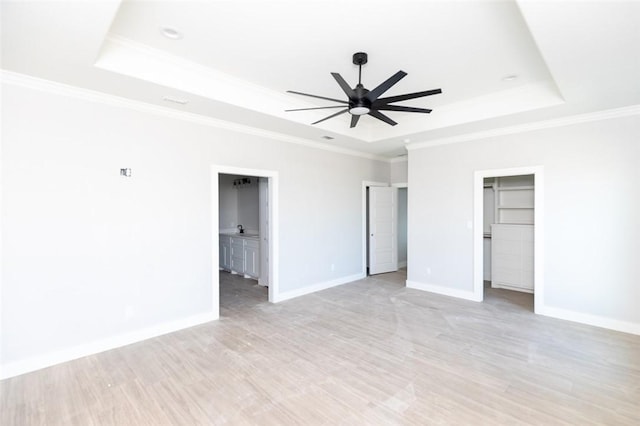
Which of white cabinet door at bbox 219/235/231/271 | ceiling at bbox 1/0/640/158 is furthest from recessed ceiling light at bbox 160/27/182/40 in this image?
white cabinet door at bbox 219/235/231/271

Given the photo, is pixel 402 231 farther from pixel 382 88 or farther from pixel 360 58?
pixel 382 88

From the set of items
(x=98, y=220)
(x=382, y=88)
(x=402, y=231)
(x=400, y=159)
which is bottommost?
(x=402, y=231)

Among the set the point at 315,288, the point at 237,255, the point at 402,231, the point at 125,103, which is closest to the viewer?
the point at 125,103

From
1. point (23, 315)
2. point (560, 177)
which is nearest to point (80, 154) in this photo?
point (23, 315)

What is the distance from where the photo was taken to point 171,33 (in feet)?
8.88

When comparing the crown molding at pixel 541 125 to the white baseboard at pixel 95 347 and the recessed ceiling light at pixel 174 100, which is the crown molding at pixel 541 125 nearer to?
the recessed ceiling light at pixel 174 100

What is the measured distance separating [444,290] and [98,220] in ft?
17.3

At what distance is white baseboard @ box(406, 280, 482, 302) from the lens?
17.2ft

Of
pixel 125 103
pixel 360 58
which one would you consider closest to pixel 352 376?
pixel 360 58

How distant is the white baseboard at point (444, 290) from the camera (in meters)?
5.24

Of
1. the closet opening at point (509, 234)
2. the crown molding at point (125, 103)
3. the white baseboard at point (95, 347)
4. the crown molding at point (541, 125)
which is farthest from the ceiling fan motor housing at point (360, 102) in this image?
the closet opening at point (509, 234)

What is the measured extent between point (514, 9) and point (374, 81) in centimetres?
153

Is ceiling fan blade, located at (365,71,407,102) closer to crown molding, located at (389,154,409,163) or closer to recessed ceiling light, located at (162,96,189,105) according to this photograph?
recessed ceiling light, located at (162,96,189,105)

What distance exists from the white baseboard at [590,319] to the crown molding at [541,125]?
257 cm
